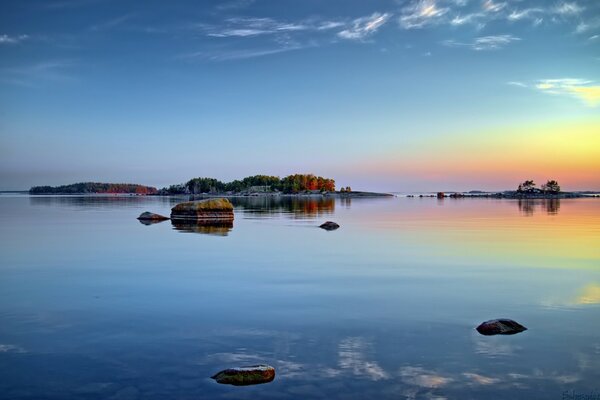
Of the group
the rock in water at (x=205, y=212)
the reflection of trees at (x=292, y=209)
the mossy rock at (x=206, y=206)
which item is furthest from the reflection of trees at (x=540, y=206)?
the mossy rock at (x=206, y=206)

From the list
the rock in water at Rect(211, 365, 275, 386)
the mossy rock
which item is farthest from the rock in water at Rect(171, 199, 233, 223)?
the rock in water at Rect(211, 365, 275, 386)

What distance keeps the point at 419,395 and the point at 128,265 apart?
17701 mm

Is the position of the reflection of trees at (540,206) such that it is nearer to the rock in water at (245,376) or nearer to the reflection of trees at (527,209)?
the reflection of trees at (527,209)

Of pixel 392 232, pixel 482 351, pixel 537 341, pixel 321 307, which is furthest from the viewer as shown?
pixel 392 232

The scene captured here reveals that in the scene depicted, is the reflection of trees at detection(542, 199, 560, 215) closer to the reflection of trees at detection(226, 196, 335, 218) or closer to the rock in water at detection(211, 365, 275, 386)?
the reflection of trees at detection(226, 196, 335, 218)

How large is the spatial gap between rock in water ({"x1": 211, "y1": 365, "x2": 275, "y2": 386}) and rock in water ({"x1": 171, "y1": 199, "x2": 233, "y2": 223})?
47346 millimetres

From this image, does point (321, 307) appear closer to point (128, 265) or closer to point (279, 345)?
point (279, 345)

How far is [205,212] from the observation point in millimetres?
56375

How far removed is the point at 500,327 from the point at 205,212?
47158 mm

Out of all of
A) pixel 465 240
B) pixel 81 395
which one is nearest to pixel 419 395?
pixel 81 395

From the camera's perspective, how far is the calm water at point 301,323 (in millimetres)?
8844

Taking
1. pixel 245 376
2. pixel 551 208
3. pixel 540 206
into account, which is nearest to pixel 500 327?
pixel 245 376

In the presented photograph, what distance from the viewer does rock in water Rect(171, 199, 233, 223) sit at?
56.1 meters

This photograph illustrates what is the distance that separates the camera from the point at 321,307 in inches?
573
